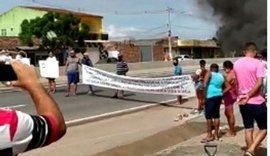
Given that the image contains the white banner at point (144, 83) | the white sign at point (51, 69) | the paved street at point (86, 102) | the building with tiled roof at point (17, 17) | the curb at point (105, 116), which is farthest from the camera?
the building with tiled roof at point (17, 17)

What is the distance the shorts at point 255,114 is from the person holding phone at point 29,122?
5913mm

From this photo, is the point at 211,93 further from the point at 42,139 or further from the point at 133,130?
the point at 42,139

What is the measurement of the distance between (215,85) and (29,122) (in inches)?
320

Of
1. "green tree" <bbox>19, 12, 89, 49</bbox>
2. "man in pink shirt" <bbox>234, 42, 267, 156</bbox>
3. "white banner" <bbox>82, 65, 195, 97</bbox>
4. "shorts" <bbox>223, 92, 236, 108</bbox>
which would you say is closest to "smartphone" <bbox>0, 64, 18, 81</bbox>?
"man in pink shirt" <bbox>234, 42, 267, 156</bbox>

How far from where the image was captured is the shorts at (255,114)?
7.44m

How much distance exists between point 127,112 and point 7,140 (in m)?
12.3

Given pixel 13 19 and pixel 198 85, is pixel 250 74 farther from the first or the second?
pixel 13 19

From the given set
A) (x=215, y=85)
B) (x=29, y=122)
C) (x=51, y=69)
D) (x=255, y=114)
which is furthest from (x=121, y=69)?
(x=29, y=122)

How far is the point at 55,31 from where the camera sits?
5059 cm

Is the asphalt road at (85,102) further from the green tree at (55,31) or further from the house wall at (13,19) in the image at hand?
the house wall at (13,19)

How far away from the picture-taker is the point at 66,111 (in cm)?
1418

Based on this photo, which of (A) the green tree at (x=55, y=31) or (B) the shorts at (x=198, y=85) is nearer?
(B) the shorts at (x=198, y=85)

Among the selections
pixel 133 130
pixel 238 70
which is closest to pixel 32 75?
pixel 238 70

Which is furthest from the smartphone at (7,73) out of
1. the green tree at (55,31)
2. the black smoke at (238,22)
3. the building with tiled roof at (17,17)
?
the building with tiled roof at (17,17)
